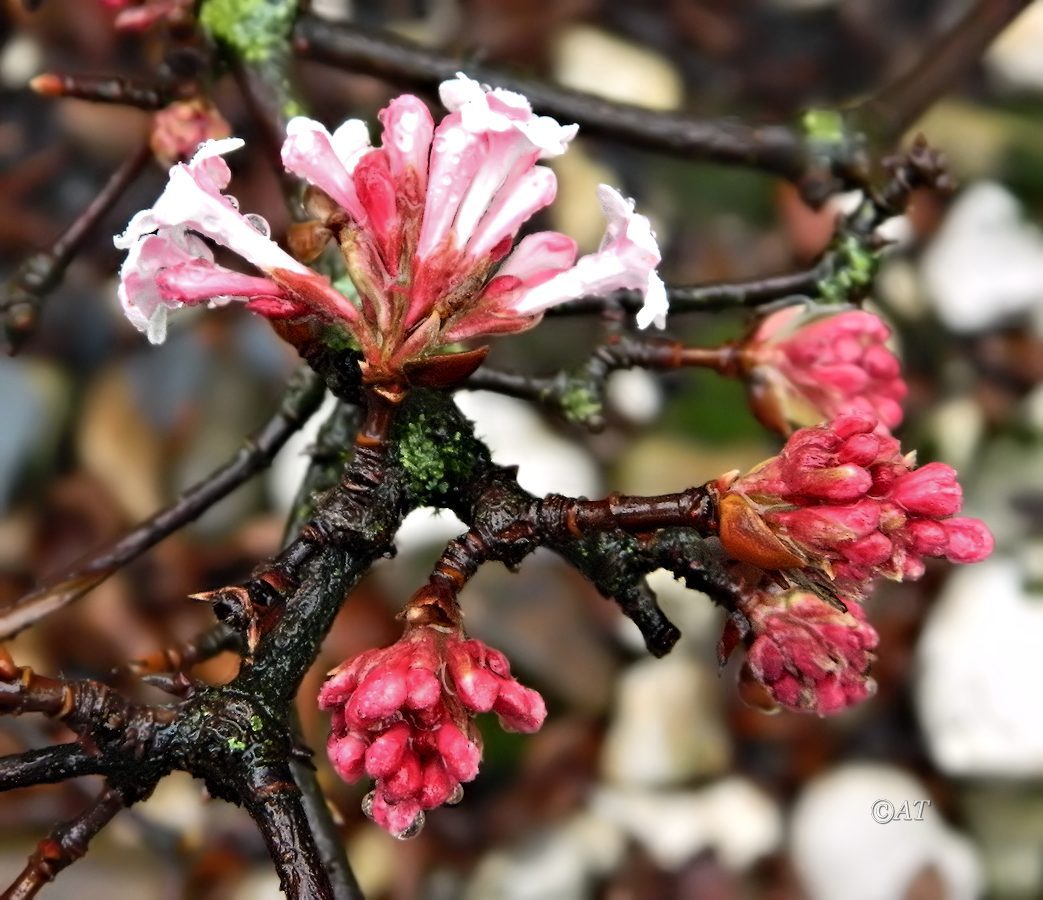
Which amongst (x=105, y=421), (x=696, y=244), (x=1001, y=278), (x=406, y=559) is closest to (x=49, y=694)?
(x=406, y=559)

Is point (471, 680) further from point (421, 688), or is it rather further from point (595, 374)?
point (595, 374)

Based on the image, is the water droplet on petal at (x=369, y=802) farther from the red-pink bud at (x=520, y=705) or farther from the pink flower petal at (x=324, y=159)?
the pink flower petal at (x=324, y=159)

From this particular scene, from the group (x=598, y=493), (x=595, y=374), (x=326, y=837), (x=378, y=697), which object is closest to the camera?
(x=378, y=697)

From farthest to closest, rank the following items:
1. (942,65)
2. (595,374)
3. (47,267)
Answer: (942,65) → (47,267) → (595,374)

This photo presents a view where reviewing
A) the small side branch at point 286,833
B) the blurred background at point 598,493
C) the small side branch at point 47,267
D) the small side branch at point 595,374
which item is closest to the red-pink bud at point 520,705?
the small side branch at point 286,833

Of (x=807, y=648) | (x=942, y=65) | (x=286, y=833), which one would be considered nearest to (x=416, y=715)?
(x=286, y=833)

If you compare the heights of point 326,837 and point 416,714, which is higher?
point 416,714

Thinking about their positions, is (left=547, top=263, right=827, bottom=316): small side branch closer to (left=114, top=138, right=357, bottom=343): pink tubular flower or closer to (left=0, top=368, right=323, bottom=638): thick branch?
(left=0, top=368, right=323, bottom=638): thick branch

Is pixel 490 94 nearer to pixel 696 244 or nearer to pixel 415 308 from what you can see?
pixel 415 308
